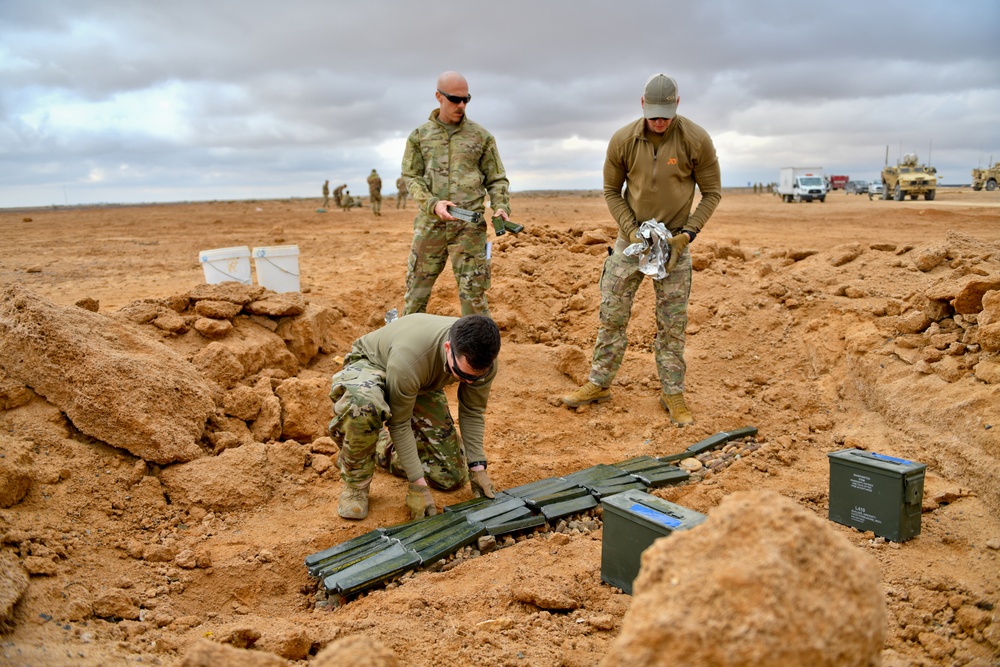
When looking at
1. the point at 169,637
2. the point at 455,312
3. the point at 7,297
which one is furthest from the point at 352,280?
the point at 169,637

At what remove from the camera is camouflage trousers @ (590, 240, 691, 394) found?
15.5 feet

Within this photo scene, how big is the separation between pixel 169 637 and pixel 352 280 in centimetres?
580

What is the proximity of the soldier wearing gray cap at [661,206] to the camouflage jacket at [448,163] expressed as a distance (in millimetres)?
864

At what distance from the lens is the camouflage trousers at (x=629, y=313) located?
4.71 metres

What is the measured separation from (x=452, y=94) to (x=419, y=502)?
2735 millimetres

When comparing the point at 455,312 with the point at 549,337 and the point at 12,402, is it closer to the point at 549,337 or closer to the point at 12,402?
the point at 549,337

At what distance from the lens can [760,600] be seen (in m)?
1.42

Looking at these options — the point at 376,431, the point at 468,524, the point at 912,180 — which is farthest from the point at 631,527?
the point at 912,180

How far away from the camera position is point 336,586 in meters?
2.89

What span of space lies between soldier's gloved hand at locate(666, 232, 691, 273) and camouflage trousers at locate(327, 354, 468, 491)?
1791 millimetres

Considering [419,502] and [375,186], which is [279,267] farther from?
[375,186]

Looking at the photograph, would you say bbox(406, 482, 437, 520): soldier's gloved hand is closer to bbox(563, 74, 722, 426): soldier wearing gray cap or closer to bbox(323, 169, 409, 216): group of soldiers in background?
bbox(563, 74, 722, 426): soldier wearing gray cap

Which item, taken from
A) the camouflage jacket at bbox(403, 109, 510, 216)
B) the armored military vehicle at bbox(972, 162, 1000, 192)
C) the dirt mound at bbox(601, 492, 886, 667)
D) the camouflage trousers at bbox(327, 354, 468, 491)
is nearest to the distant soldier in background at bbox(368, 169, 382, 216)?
the camouflage jacket at bbox(403, 109, 510, 216)

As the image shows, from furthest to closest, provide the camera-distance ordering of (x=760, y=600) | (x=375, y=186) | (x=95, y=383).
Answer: (x=375, y=186)
(x=95, y=383)
(x=760, y=600)
